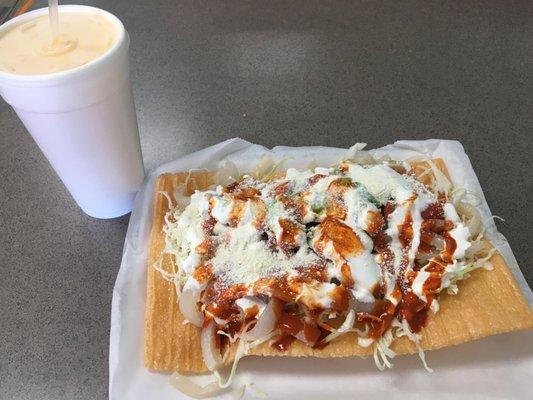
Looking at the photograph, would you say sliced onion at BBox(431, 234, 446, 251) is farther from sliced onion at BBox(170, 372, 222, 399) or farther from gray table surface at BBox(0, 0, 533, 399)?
sliced onion at BBox(170, 372, 222, 399)

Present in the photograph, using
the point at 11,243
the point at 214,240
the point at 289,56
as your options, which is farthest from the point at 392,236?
the point at 289,56

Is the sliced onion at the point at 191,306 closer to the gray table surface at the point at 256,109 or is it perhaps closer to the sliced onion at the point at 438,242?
the gray table surface at the point at 256,109

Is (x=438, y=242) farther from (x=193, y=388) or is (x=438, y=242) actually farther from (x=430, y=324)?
(x=193, y=388)

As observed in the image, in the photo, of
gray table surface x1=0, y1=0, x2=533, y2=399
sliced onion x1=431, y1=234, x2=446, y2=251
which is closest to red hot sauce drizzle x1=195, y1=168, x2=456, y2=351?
sliced onion x1=431, y1=234, x2=446, y2=251

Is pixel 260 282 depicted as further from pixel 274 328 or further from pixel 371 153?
pixel 371 153

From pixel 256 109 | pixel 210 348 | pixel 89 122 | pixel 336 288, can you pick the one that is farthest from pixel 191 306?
pixel 256 109

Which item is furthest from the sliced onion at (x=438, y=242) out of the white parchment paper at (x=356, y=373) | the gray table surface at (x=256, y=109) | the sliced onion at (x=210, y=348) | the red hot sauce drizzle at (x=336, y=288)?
the sliced onion at (x=210, y=348)

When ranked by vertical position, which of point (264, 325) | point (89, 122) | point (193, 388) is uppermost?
point (89, 122)

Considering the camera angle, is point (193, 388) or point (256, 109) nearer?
point (193, 388)
